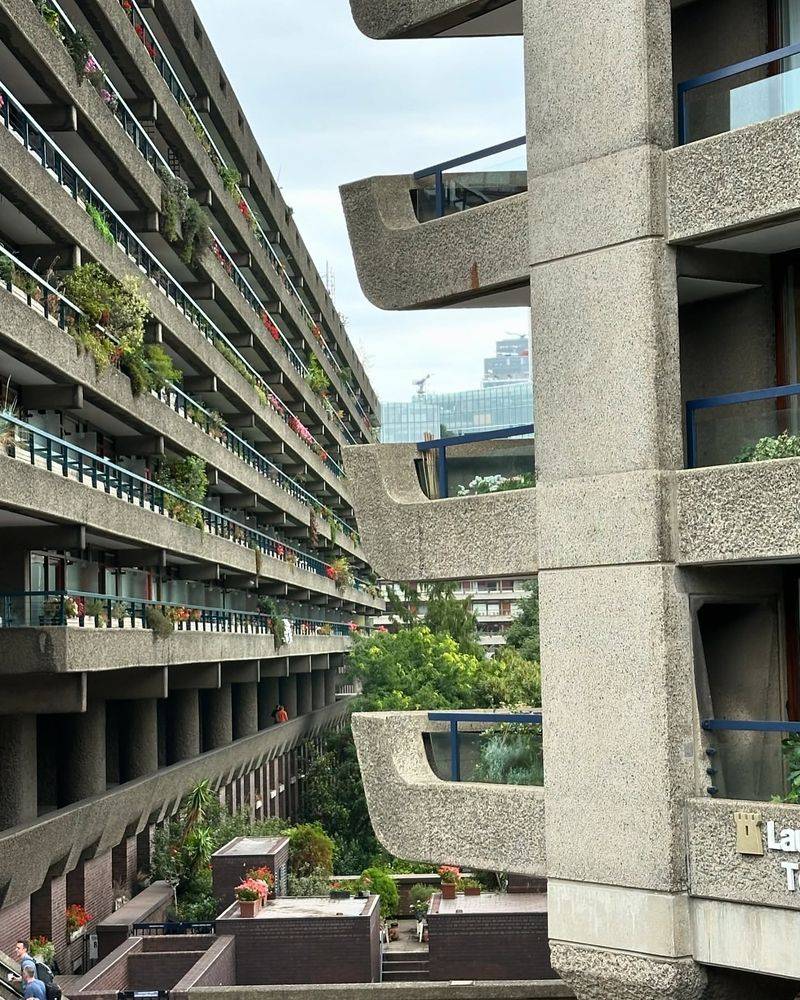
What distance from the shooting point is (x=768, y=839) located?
10547 mm

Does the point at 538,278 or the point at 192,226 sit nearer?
the point at 538,278

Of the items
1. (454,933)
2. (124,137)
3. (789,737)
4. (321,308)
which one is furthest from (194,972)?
(321,308)

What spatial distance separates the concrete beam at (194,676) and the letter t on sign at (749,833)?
109 ft

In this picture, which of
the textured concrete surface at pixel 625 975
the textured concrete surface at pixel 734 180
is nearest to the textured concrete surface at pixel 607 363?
the textured concrete surface at pixel 734 180

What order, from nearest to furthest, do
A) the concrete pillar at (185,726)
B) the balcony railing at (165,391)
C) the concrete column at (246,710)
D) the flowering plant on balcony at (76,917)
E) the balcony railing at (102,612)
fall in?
the balcony railing at (165,391)
the balcony railing at (102,612)
the flowering plant on balcony at (76,917)
the concrete pillar at (185,726)
the concrete column at (246,710)

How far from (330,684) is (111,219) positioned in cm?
6177

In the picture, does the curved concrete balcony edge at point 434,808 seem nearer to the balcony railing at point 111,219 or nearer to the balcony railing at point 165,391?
the balcony railing at point 165,391

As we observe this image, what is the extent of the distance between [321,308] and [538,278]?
6573 centimetres

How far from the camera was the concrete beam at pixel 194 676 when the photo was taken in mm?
43000

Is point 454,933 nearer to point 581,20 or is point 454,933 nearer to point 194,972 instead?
point 194,972

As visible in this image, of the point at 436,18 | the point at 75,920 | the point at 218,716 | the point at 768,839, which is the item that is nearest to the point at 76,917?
the point at 75,920

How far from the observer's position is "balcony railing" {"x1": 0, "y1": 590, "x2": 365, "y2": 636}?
25.8 m

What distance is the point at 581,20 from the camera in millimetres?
12031

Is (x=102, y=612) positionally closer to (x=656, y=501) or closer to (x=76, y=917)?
(x=76, y=917)
